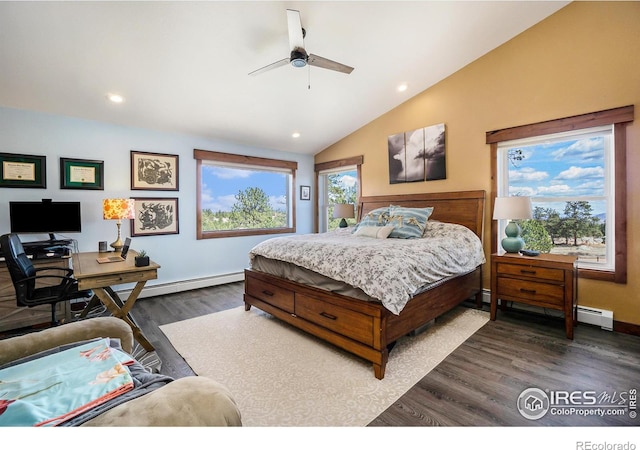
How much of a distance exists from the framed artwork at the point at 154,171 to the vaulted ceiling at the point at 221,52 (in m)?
0.42

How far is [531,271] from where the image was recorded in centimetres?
273

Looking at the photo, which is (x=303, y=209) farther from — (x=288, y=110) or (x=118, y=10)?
(x=118, y=10)

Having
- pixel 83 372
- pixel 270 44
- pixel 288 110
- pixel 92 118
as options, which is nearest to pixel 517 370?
pixel 83 372

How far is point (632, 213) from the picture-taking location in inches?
104

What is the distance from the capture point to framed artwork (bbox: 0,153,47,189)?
119 inches

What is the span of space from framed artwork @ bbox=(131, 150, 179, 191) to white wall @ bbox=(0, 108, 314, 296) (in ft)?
0.24

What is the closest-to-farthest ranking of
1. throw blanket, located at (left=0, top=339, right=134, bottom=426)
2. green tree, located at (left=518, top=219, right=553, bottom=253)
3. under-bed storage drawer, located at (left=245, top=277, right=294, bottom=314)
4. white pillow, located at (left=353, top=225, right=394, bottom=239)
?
throw blanket, located at (left=0, top=339, right=134, bottom=426)
under-bed storage drawer, located at (left=245, top=277, right=294, bottom=314)
green tree, located at (left=518, top=219, right=553, bottom=253)
white pillow, located at (left=353, top=225, right=394, bottom=239)

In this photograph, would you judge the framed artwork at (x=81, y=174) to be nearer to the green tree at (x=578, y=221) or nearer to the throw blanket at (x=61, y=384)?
the throw blanket at (x=61, y=384)

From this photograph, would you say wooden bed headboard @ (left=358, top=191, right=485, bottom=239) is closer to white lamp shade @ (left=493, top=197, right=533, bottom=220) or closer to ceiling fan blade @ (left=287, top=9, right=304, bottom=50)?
white lamp shade @ (left=493, top=197, right=533, bottom=220)

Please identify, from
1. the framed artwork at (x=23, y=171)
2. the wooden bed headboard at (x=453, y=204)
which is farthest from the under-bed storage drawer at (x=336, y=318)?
the framed artwork at (x=23, y=171)

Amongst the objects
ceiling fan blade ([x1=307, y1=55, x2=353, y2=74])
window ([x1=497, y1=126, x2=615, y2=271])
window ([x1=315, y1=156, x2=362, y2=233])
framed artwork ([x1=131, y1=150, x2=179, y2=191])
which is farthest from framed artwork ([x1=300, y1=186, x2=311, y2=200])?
window ([x1=497, y1=126, x2=615, y2=271])

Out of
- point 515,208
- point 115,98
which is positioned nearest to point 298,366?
point 515,208
